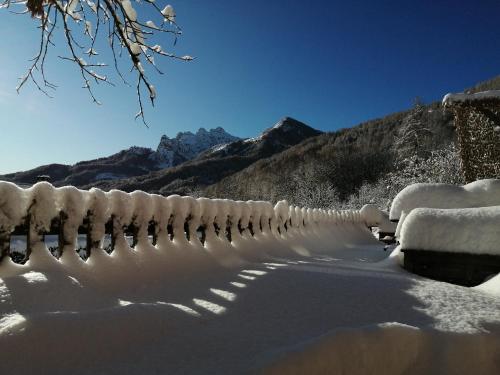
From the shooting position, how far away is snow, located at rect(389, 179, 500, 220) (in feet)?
17.3

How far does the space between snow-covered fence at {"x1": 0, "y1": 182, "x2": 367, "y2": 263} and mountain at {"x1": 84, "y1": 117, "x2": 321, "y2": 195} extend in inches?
1425

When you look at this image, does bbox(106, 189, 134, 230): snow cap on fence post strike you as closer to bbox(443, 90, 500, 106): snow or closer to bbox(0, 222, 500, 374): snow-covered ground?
bbox(0, 222, 500, 374): snow-covered ground

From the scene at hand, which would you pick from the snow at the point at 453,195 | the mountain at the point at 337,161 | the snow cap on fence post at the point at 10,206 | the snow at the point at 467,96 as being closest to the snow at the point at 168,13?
the snow cap on fence post at the point at 10,206

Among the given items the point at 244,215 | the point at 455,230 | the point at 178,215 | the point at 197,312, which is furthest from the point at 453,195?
the point at 197,312

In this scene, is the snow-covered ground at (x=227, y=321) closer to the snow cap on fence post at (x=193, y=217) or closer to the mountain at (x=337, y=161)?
the snow cap on fence post at (x=193, y=217)

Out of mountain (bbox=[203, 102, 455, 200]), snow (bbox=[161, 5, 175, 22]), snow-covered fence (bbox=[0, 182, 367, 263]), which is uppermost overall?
mountain (bbox=[203, 102, 455, 200])

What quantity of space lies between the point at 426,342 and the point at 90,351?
1.78m

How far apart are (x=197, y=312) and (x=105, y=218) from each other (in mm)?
1261

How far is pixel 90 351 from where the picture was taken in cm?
155

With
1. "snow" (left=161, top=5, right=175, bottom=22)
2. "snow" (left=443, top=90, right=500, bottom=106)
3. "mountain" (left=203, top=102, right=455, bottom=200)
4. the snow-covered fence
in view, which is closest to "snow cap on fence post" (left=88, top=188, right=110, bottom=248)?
the snow-covered fence

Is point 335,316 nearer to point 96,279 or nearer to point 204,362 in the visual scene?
point 204,362

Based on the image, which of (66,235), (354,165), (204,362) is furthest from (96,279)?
(354,165)

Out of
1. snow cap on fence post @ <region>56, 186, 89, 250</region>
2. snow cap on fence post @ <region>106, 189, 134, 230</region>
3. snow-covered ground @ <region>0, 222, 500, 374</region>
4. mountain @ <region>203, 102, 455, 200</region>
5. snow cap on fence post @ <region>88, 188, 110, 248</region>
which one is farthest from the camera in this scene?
mountain @ <region>203, 102, 455, 200</region>

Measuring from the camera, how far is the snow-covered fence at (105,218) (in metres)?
2.29
